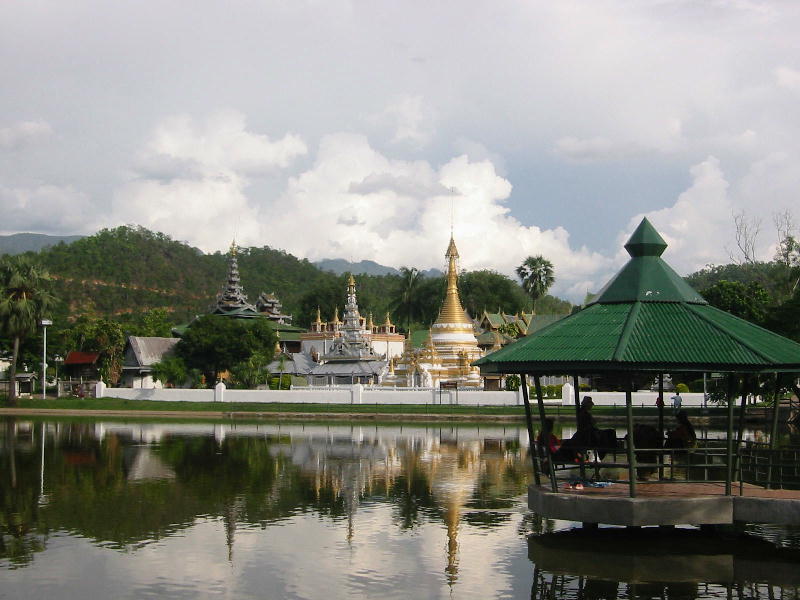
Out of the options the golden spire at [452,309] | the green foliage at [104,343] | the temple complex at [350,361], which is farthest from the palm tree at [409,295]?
the green foliage at [104,343]

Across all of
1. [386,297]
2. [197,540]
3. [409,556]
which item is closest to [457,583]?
[409,556]

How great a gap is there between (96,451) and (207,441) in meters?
5.43

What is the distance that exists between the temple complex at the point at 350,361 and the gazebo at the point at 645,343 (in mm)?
56310

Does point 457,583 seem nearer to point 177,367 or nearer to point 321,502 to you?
point 321,502

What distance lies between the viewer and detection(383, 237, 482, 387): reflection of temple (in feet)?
226

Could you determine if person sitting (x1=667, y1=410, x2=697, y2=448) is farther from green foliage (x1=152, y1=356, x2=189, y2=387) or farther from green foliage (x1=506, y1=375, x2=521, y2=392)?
green foliage (x1=152, y1=356, x2=189, y2=387)

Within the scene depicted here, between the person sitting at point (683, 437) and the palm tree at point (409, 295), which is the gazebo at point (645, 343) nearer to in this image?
the person sitting at point (683, 437)

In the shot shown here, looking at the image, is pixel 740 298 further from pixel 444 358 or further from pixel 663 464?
pixel 663 464

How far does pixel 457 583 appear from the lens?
14148 millimetres

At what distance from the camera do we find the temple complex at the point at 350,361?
2975 inches

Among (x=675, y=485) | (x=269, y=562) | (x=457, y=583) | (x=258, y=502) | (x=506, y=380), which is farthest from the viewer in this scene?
(x=506, y=380)

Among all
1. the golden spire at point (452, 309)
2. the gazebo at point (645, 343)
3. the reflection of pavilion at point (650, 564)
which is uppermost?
the golden spire at point (452, 309)

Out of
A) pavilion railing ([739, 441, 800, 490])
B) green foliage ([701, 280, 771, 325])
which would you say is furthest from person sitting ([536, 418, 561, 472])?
green foliage ([701, 280, 771, 325])

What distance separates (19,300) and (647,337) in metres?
54.8
